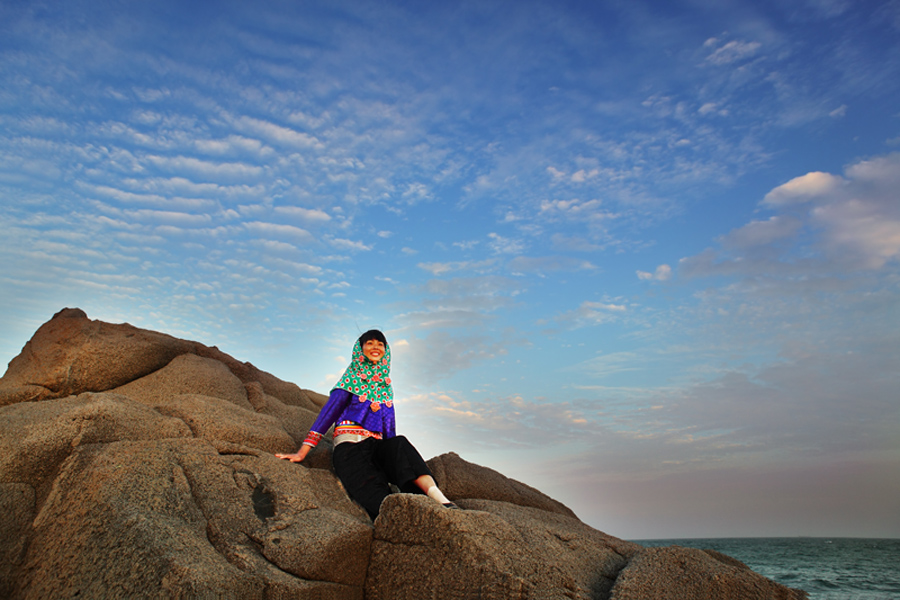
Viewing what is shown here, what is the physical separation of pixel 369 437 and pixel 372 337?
130cm

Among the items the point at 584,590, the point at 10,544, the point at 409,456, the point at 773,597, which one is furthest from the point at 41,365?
the point at 773,597

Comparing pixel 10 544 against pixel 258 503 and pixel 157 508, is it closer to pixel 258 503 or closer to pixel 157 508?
pixel 157 508

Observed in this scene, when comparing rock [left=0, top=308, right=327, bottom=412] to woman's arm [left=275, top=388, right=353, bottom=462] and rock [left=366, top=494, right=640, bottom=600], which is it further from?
rock [left=366, top=494, right=640, bottom=600]

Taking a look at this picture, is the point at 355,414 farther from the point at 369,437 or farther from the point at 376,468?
the point at 376,468

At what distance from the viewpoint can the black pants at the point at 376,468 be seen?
6.08 m

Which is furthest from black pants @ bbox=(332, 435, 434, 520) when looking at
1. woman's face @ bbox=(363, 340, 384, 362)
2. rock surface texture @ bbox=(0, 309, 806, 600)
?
woman's face @ bbox=(363, 340, 384, 362)

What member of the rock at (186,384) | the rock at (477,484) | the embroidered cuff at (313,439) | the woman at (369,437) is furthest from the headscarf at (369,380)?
the rock at (186,384)

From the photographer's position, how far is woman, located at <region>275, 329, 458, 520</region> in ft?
20.1

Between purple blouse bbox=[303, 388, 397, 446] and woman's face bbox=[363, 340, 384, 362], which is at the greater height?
→ woman's face bbox=[363, 340, 384, 362]

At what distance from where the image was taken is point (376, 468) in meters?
6.50

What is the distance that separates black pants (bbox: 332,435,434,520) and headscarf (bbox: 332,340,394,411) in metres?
0.65

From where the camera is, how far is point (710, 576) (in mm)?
4609

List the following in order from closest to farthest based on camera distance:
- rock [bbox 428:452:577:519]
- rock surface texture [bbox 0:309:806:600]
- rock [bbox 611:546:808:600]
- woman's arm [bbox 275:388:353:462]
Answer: rock surface texture [bbox 0:309:806:600] → rock [bbox 611:546:808:600] → woman's arm [bbox 275:388:353:462] → rock [bbox 428:452:577:519]

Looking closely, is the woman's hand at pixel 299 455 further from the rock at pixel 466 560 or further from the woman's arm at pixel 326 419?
the rock at pixel 466 560
